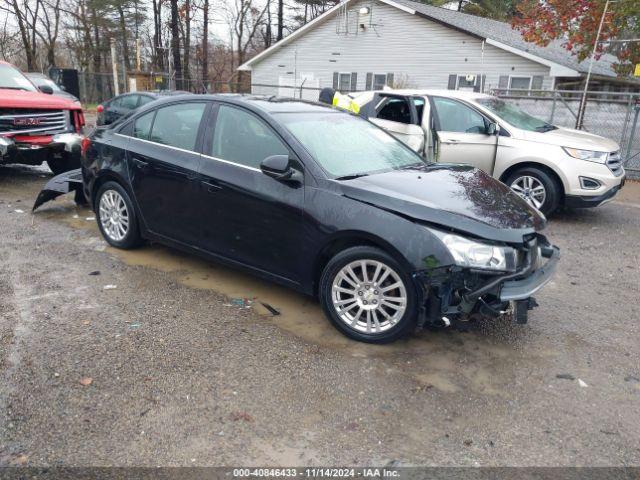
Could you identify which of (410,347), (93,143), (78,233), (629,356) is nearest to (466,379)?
(410,347)

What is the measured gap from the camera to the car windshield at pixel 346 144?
4.12m

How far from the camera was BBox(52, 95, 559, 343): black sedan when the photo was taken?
344 centimetres

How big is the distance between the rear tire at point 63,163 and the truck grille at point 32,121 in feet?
1.54

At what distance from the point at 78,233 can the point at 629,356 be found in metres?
5.75

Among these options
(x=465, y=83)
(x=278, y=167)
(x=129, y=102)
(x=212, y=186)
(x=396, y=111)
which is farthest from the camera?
(x=465, y=83)

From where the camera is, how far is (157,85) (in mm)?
27031

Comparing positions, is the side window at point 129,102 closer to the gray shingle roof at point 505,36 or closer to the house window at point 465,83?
the house window at point 465,83

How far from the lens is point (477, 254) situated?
11.1 ft

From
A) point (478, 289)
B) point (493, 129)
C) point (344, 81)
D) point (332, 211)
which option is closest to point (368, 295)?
point (332, 211)

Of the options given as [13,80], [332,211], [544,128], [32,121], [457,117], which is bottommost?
[332,211]

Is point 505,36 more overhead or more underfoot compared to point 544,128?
more overhead

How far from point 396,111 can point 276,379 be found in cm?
617

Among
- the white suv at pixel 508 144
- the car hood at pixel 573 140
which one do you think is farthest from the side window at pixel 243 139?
the car hood at pixel 573 140

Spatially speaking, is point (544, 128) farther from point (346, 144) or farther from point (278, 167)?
point (278, 167)
